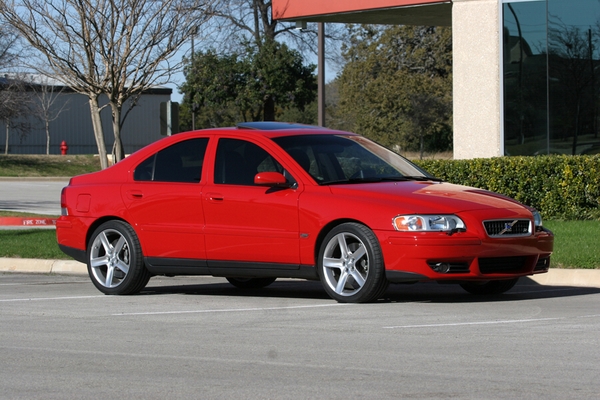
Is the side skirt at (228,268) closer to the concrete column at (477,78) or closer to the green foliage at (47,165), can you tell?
the concrete column at (477,78)

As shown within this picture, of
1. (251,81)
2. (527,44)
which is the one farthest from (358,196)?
(251,81)

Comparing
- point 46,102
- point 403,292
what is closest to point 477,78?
point 403,292

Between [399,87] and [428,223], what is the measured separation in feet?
182

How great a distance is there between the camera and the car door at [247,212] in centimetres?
909

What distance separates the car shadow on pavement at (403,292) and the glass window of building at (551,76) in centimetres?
899

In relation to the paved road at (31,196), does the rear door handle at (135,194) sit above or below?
above

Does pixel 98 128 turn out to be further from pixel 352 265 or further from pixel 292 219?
pixel 352 265

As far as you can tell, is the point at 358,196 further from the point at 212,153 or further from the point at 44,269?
the point at 44,269

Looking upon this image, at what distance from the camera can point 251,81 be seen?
41750mm

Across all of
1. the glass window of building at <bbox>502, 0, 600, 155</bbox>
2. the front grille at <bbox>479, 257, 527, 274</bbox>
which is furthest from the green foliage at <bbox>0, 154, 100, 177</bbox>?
the front grille at <bbox>479, 257, 527, 274</bbox>

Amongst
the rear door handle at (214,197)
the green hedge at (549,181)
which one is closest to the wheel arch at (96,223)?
the rear door handle at (214,197)

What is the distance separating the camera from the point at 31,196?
103 feet

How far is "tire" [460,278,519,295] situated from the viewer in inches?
379

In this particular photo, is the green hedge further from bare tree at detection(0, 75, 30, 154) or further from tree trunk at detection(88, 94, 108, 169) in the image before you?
bare tree at detection(0, 75, 30, 154)
